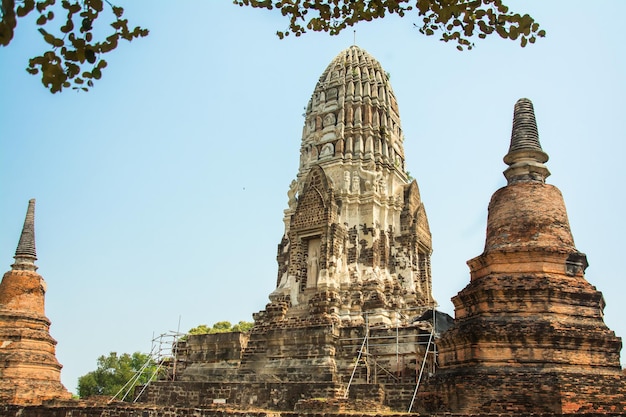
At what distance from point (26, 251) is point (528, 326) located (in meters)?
20.4

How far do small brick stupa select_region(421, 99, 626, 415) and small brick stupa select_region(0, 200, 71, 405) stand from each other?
49.9 feet

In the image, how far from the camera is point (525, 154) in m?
13.8

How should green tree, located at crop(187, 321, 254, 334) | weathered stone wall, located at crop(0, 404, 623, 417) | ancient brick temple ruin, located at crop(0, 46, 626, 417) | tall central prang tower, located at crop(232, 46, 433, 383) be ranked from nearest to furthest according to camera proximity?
ancient brick temple ruin, located at crop(0, 46, 626, 417) → weathered stone wall, located at crop(0, 404, 623, 417) → tall central prang tower, located at crop(232, 46, 433, 383) → green tree, located at crop(187, 321, 254, 334)

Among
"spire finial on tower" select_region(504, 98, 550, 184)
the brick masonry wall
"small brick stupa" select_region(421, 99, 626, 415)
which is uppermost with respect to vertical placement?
"spire finial on tower" select_region(504, 98, 550, 184)

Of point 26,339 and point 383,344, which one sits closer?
point 383,344

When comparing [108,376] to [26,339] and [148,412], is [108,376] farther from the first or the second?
[148,412]

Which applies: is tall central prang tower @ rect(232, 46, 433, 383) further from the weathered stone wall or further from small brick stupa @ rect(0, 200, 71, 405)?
small brick stupa @ rect(0, 200, 71, 405)

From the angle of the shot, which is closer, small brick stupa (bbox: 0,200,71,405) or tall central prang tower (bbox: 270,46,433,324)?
small brick stupa (bbox: 0,200,71,405)

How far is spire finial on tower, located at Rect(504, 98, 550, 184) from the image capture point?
13570 mm

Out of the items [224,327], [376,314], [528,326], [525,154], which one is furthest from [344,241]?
[224,327]

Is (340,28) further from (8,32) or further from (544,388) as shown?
(544,388)

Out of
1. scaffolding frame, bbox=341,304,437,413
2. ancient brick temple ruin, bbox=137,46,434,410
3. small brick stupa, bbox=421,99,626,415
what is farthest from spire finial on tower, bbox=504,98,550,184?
ancient brick temple ruin, bbox=137,46,434,410

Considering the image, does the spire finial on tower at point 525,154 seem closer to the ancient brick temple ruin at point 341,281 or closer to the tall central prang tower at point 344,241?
the ancient brick temple ruin at point 341,281

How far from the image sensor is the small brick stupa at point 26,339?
2108 cm
